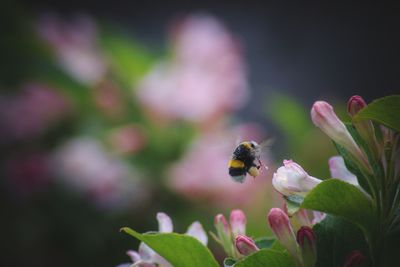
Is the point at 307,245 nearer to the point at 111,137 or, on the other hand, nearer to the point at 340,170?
the point at 340,170

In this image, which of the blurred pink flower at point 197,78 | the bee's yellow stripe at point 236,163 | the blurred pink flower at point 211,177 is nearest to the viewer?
the bee's yellow stripe at point 236,163

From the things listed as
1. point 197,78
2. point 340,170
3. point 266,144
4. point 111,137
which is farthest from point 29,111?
point 340,170

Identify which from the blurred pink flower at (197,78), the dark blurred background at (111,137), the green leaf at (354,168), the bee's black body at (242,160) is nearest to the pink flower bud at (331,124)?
the green leaf at (354,168)

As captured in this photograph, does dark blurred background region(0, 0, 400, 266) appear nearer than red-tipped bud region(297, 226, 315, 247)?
No

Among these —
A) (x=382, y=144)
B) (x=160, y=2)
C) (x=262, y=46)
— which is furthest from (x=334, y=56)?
(x=382, y=144)

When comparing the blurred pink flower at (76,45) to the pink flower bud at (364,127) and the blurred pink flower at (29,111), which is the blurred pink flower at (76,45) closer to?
the blurred pink flower at (29,111)

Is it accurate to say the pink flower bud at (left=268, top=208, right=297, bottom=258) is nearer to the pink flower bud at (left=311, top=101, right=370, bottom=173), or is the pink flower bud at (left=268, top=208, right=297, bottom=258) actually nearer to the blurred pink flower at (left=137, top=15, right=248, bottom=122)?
the pink flower bud at (left=311, top=101, right=370, bottom=173)

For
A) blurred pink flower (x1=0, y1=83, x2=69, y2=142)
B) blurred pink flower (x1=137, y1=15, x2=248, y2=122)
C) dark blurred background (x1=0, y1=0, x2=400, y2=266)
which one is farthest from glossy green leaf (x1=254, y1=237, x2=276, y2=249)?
blurred pink flower (x1=0, y1=83, x2=69, y2=142)
